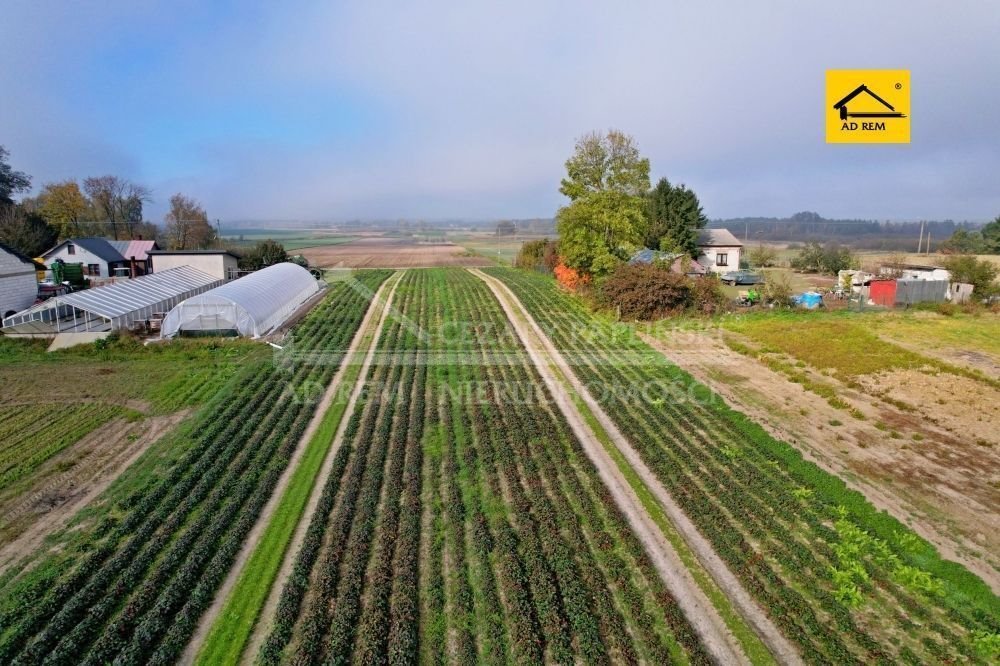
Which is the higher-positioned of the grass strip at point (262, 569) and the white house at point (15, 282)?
the white house at point (15, 282)

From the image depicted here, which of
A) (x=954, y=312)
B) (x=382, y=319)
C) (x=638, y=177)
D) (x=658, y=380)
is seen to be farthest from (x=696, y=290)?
(x=382, y=319)

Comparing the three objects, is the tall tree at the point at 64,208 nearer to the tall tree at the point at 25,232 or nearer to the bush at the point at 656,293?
the tall tree at the point at 25,232

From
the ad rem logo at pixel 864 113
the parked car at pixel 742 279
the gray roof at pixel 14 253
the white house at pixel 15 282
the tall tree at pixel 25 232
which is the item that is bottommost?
the parked car at pixel 742 279

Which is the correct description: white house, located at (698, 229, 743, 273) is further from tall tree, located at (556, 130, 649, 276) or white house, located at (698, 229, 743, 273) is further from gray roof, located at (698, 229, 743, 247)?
tall tree, located at (556, 130, 649, 276)

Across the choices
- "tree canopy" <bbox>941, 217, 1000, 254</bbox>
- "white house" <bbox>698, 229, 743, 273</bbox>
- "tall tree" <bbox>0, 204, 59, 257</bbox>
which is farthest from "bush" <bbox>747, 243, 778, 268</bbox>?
"tall tree" <bbox>0, 204, 59, 257</bbox>

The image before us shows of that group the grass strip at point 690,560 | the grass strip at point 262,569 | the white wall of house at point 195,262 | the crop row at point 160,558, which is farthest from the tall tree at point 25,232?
the grass strip at point 690,560

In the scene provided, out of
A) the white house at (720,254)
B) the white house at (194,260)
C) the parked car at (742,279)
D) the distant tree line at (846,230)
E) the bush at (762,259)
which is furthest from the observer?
the distant tree line at (846,230)
